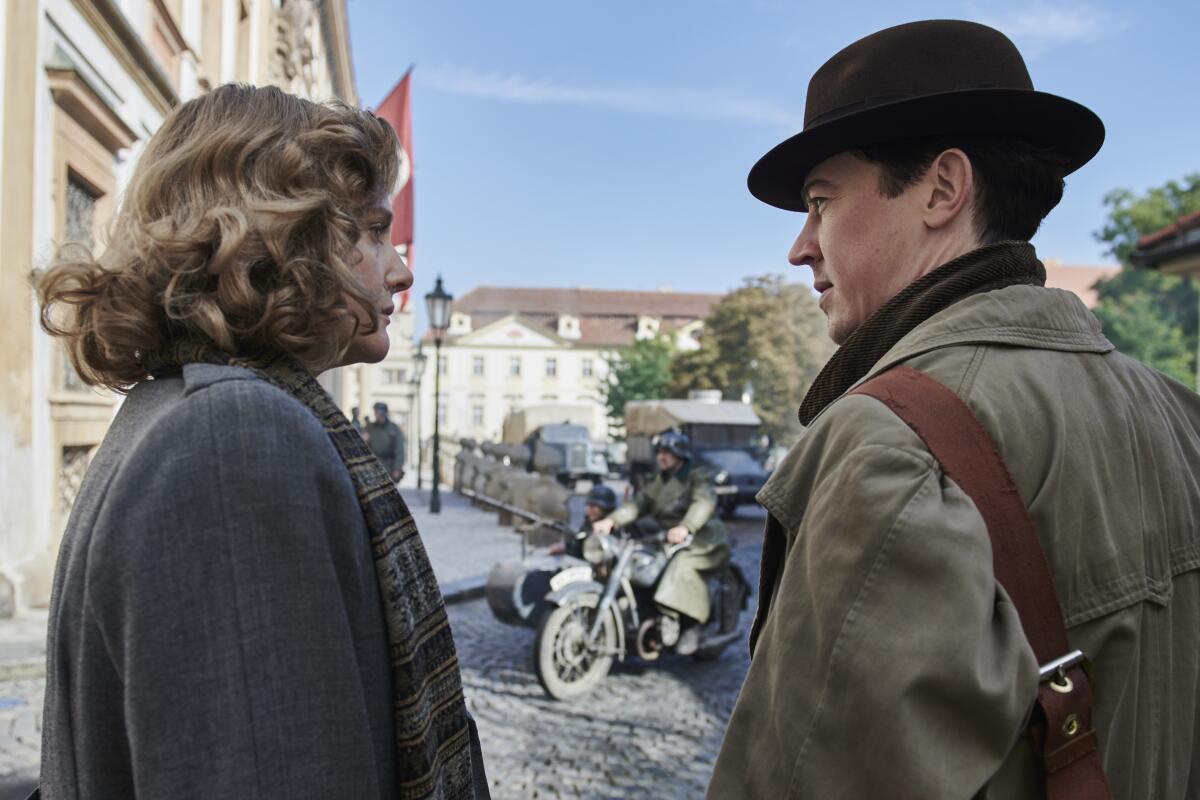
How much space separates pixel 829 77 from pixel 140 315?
1133 millimetres

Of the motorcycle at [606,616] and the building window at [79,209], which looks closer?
the motorcycle at [606,616]

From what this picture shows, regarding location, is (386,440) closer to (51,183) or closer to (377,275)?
(51,183)

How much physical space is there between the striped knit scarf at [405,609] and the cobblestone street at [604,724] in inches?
137

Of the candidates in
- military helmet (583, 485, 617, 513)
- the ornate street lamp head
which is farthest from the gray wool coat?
the ornate street lamp head

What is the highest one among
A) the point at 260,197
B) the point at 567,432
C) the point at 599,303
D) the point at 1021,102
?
→ the point at 599,303

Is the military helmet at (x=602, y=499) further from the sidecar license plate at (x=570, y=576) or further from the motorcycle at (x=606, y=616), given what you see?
the sidecar license plate at (x=570, y=576)

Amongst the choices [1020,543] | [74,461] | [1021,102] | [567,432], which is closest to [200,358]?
[1020,543]

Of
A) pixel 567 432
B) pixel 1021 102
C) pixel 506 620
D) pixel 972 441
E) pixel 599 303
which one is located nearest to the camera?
pixel 972 441

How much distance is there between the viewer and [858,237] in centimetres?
163

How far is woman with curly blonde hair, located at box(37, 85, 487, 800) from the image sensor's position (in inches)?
39.9

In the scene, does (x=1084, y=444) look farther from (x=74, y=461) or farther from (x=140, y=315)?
(x=74, y=461)

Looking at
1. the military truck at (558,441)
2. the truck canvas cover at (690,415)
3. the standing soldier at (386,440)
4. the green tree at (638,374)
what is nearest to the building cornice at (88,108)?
the standing soldier at (386,440)

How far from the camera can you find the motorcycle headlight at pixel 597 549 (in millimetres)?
6648

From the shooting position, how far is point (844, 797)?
44.5 inches
